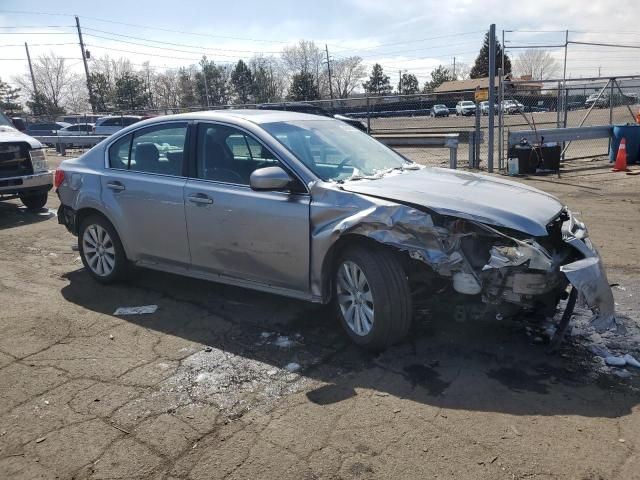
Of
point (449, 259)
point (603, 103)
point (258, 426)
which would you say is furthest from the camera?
point (603, 103)

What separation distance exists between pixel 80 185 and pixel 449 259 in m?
3.95

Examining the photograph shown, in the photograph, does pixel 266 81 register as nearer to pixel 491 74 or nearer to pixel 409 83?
pixel 409 83

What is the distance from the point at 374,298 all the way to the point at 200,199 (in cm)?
181

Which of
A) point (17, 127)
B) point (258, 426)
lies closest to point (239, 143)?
point (258, 426)

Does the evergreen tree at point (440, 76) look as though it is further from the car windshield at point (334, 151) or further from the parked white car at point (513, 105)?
the car windshield at point (334, 151)

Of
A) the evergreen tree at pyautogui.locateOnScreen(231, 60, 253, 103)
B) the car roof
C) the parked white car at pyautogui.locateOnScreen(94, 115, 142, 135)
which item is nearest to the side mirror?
the car roof

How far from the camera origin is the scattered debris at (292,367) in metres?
3.83

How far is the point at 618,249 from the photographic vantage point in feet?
20.9

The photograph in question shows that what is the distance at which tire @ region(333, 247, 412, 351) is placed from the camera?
3.80 metres

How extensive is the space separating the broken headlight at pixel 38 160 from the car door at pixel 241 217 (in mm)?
6286

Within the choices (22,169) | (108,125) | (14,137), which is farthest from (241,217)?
(108,125)

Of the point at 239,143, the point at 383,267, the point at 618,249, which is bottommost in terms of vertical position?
the point at 618,249

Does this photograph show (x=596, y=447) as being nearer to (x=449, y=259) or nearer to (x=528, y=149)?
(x=449, y=259)

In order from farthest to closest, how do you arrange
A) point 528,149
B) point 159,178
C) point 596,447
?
point 528,149 → point 159,178 → point 596,447
